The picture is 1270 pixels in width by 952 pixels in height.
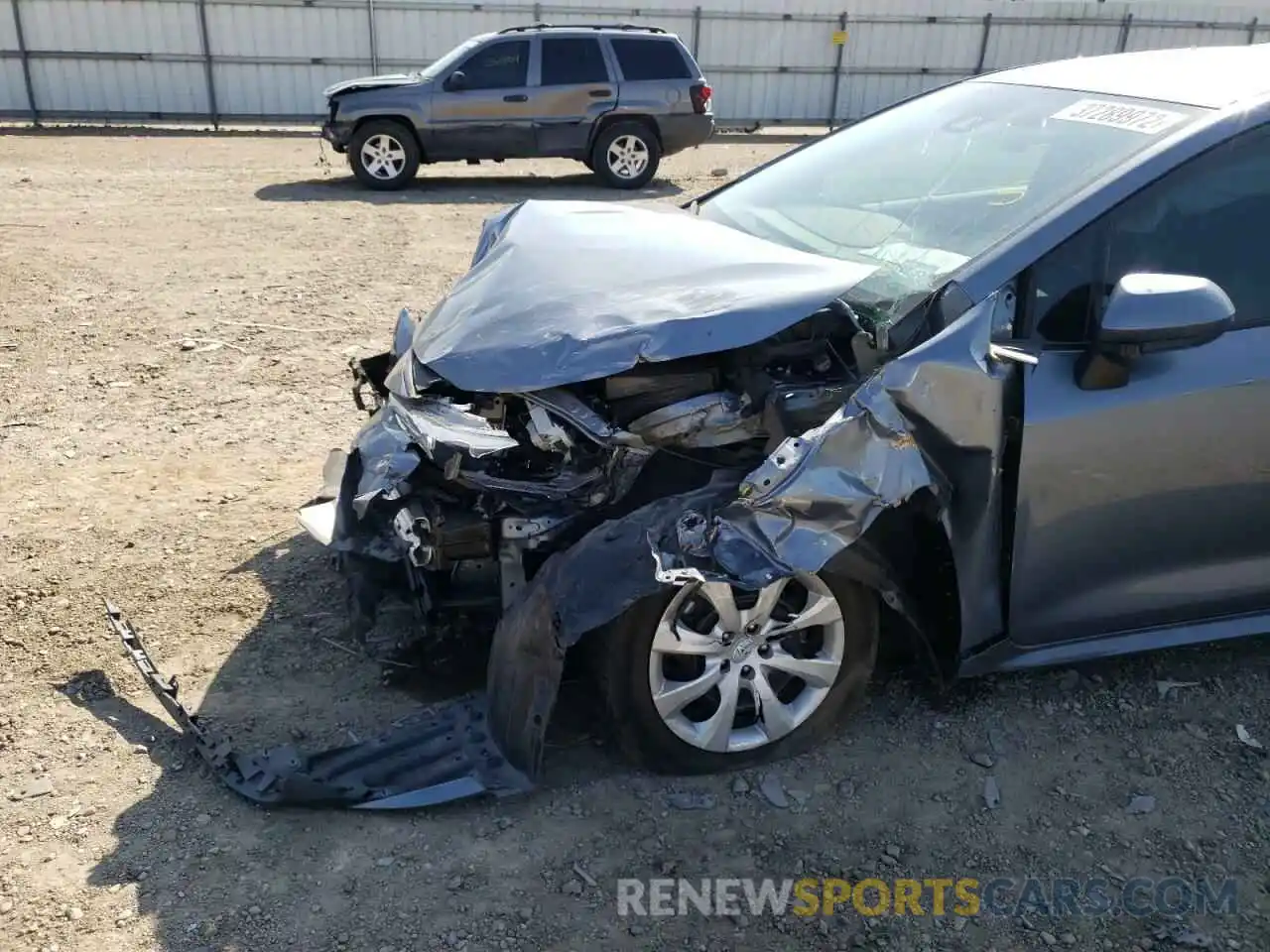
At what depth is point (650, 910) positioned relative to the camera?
99.9 inches

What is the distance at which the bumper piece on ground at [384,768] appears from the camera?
2.77m

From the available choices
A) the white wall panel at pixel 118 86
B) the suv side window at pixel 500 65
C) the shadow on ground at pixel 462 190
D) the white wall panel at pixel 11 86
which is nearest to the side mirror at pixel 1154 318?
the shadow on ground at pixel 462 190

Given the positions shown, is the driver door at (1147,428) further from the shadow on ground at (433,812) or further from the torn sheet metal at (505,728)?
the torn sheet metal at (505,728)

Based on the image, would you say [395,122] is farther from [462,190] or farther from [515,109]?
[515,109]

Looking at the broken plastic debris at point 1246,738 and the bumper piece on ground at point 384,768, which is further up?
the bumper piece on ground at point 384,768

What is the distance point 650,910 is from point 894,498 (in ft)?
3.76

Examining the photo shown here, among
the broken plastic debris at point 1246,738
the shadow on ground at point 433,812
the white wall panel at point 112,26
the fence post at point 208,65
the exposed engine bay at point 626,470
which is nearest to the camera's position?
the shadow on ground at point 433,812

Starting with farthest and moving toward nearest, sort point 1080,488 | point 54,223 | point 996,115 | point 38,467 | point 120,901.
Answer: point 54,223
point 38,467
point 996,115
point 1080,488
point 120,901

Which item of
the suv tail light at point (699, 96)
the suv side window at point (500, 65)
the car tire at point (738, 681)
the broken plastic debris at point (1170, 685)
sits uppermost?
the suv side window at point (500, 65)

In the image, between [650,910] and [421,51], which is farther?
[421,51]

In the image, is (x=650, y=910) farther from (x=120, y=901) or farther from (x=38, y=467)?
(x=38, y=467)

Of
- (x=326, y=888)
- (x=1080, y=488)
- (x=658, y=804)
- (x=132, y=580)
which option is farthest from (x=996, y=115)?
(x=132, y=580)

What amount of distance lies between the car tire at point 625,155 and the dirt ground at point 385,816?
29.6 ft

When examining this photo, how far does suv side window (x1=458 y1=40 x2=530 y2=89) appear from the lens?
12.8 metres
